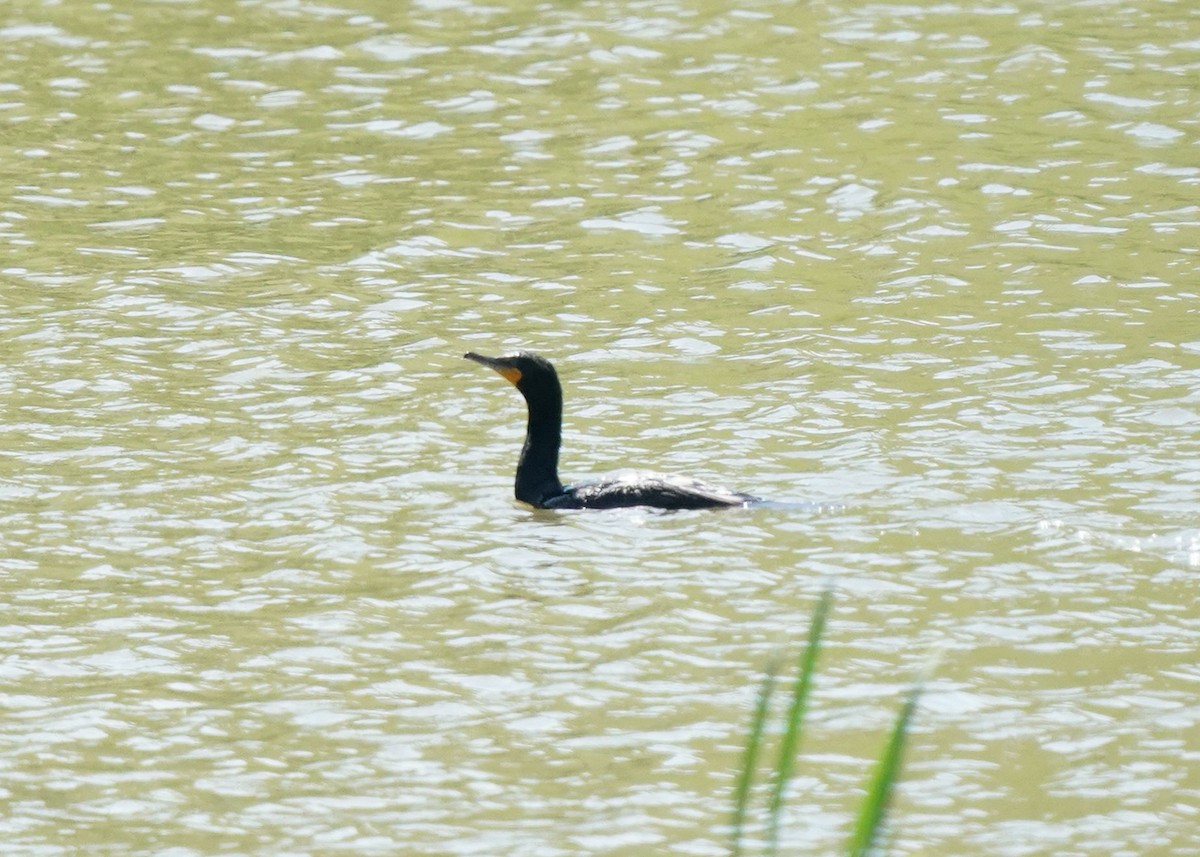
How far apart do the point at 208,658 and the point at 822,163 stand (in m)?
9.86

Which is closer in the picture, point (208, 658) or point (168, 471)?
point (208, 658)

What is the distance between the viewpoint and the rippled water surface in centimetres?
809

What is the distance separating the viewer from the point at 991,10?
21828 millimetres

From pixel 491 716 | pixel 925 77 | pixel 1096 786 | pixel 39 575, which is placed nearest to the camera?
pixel 1096 786

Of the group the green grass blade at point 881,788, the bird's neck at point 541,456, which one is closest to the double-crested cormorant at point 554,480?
the bird's neck at point 541,456

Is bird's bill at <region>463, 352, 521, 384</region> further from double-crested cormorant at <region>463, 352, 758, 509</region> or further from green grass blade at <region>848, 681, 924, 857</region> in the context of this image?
green grass blade at <region>848, 681, 924, 857</region>

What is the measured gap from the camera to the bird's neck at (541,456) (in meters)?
11.4

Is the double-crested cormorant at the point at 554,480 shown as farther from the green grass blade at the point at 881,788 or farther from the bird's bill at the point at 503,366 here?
the green grass blade at the point at 881,788

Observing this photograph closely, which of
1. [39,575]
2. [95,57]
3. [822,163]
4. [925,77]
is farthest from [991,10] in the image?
[39,575]

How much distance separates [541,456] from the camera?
11477 mm

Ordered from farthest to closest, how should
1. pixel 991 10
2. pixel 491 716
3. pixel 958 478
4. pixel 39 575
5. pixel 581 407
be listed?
pixel 991 10 < pixel 581 407 < pixel 958 478 < pixel 39 575 < pixel 491 716

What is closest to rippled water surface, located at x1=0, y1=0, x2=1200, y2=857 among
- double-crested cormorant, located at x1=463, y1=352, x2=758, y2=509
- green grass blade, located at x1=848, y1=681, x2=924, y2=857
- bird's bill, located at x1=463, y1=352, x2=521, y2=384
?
double-crested cormorant, located at x1=463, y1=352, x2=758, y2=509

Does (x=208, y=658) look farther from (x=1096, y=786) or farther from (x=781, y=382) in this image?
(x=781, y=382)

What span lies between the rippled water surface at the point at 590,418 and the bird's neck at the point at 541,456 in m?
0.20
